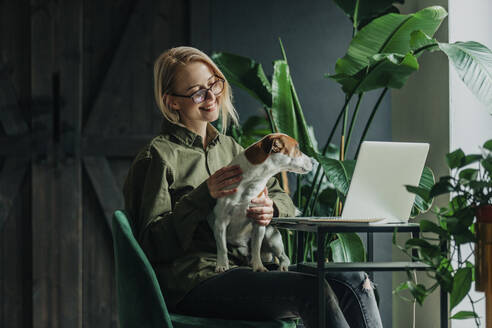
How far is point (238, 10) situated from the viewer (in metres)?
3.90

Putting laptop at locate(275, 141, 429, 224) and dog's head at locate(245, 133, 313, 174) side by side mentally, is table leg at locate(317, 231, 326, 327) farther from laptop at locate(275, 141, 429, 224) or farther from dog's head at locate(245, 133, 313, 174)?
dog's head at locate(245, 133, 313, 174)

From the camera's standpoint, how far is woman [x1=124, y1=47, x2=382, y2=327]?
1713mm

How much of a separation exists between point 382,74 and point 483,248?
1.28 meters

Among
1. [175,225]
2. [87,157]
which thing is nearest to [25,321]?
[87,157]

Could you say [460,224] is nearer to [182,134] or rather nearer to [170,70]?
[182,134]

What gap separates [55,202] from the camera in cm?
381

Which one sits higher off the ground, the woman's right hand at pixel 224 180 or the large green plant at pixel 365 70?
the large green plant at pixel 365 70

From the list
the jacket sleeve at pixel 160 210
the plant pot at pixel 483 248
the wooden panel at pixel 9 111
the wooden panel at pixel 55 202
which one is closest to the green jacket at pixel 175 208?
the jacket sleeve at pixel 160 210

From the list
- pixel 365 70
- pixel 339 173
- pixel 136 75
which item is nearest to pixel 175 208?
pixel 339 173

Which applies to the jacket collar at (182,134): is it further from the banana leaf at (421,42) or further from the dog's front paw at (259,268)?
the banana leaf at (421,42)

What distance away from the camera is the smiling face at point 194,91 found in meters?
2.01

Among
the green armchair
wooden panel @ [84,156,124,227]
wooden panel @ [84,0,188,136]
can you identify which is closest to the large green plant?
wooden panel @ [84,0,188,136]

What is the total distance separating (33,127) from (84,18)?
77 centimetres

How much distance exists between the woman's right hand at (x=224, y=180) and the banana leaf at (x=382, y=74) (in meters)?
1.05
